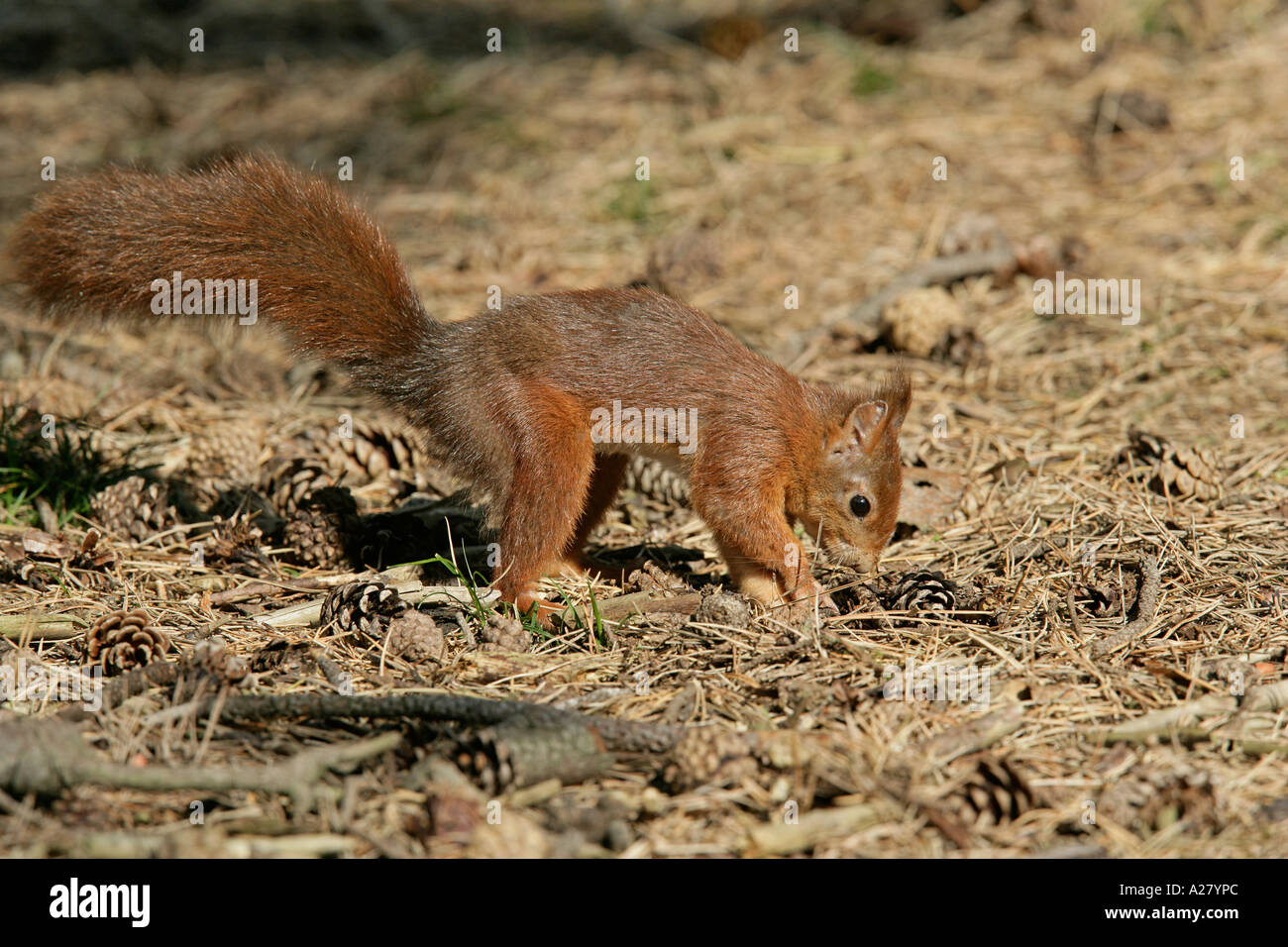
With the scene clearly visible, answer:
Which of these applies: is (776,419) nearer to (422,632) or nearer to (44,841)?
(422,632)

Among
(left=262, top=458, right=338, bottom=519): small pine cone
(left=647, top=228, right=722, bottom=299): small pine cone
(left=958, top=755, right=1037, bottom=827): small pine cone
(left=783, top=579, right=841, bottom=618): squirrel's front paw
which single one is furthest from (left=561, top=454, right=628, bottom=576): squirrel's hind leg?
(left=647, top=228, right=722, bottom=299): small pine cone

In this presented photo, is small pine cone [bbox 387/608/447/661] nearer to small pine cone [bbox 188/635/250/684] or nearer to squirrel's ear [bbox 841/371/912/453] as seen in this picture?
small pine cone [bbox 188/635/250/684]

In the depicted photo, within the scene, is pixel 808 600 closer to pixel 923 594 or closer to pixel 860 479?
pixel 923 594

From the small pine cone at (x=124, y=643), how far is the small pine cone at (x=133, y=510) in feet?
2.30

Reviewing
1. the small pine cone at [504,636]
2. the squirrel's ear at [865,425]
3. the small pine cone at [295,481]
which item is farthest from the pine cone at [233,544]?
the squirrel's ear at [865,425]

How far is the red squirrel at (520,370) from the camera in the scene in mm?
2803

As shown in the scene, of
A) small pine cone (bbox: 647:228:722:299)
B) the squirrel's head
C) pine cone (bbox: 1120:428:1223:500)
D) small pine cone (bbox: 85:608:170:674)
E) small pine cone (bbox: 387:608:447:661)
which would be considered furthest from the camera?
small pine cone (bbox: 647:228:722:299)

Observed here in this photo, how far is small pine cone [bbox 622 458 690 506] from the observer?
356 cm

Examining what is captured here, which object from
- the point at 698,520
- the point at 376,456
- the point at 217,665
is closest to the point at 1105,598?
the point at 698,520

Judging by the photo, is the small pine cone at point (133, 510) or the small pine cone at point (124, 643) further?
the small pine cone at point (133, 510)

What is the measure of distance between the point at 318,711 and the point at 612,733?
513 millimetres

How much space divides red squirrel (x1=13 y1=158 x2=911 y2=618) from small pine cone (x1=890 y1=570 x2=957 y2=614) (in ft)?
0.66

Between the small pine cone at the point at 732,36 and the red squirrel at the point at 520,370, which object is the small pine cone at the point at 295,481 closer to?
the red squirrel at the point at 520,370

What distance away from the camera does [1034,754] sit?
213 centimetres
